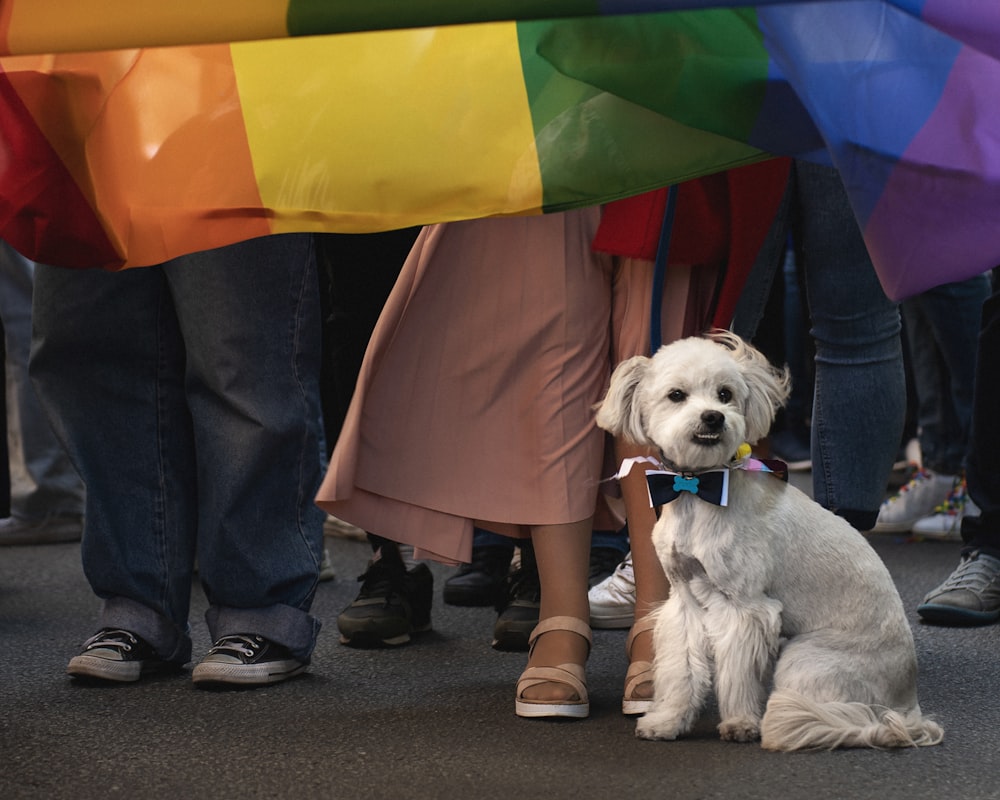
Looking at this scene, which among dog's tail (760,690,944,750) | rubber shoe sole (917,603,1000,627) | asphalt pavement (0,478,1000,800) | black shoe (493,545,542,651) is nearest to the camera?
asphalt pavement (0,478,1000,800)

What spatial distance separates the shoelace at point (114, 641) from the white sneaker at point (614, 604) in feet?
3.24

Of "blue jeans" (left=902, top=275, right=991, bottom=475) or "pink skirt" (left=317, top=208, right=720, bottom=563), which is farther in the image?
"blue jeans" (left=902, top=275, right=991, bottom=475)

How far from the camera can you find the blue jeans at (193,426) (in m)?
2.30

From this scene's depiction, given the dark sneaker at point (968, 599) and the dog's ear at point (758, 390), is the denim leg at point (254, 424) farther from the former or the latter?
the dark sneaker at point (968, 599)

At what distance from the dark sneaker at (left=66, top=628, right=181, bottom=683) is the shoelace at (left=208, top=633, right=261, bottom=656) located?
0.14m

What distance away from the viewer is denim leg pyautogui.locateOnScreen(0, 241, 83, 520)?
4207 mm

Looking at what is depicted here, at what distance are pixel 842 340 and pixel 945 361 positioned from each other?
1.74 m

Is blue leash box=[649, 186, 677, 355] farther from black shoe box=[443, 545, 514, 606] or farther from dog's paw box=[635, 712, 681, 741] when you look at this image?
black shoe box=[443, 545, 514, 606]

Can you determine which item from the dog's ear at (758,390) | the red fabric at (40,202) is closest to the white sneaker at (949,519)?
the dog's ear at (758,390)

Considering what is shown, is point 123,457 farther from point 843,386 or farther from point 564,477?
point 843,386

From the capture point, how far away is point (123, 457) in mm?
2393

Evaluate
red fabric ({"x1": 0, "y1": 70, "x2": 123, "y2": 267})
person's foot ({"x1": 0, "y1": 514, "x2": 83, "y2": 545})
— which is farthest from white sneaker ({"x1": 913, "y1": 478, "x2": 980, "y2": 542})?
red fabric ({"x1": 0, "y1": 70, "x2": 123, "y2": 267})

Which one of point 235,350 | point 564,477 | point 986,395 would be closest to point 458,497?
point 564,477

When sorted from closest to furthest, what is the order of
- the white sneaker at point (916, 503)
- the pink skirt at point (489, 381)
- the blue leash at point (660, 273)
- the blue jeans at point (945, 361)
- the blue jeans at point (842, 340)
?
1. the blue leash at point (660, 273)
2. the pink skirt at point (489, 381)
3. the blue jeans at point (842, 340)
4. the blue jeans at point (945, 361)
5. the white sneaker at point (916, 503)
